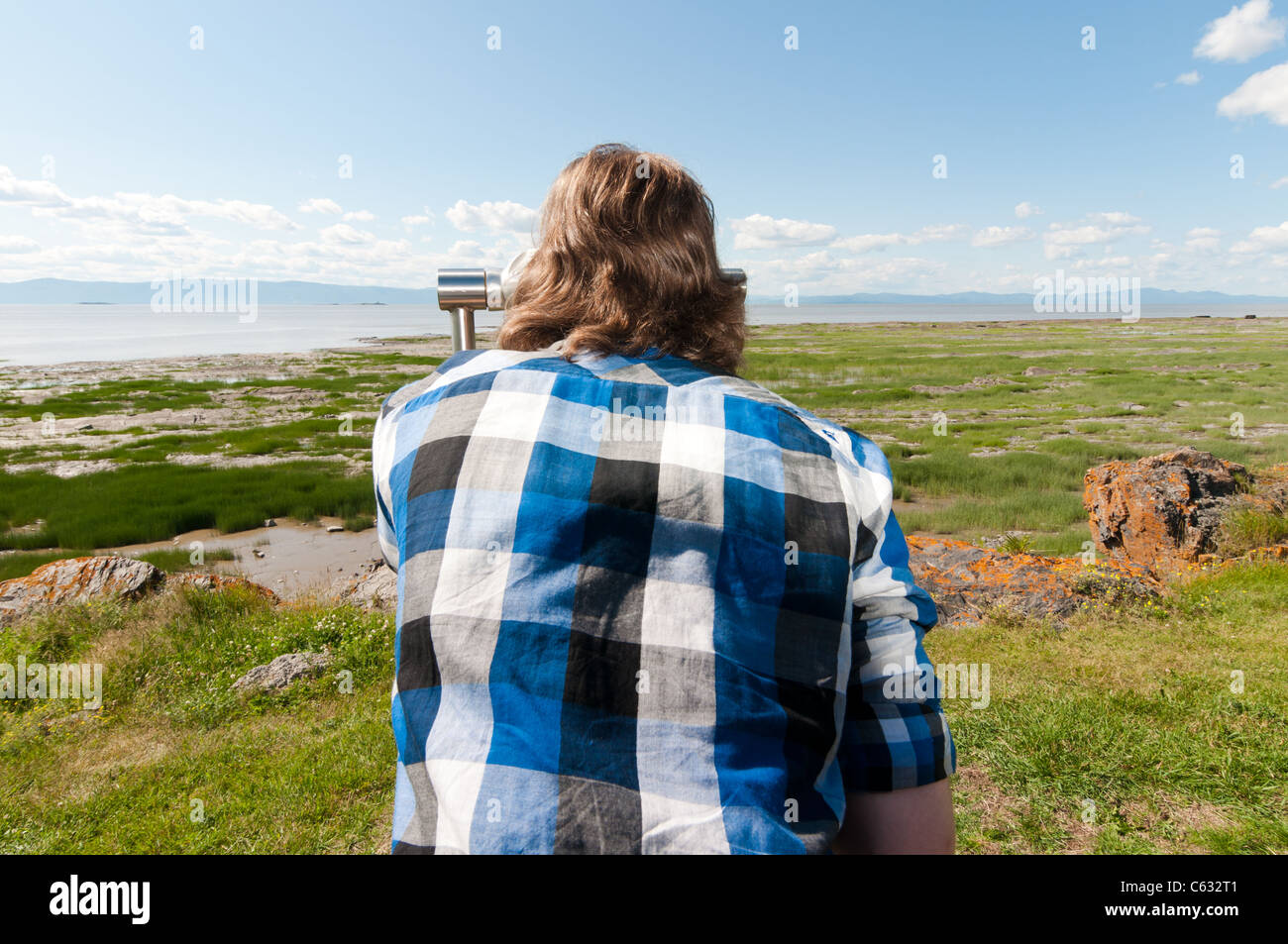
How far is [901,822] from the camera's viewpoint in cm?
121

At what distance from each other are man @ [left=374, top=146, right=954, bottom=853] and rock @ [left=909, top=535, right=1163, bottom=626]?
228 inches

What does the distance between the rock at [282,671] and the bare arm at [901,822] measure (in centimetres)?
533

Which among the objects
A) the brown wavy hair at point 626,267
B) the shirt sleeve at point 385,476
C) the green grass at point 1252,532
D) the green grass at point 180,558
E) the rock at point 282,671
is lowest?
the green grass at point 180,558

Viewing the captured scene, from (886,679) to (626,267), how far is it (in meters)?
0.89

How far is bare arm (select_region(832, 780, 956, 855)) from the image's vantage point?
1.20 metres

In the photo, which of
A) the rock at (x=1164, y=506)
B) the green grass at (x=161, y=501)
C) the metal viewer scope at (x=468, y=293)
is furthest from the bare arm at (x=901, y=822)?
the green grass at (x=161, y=501)

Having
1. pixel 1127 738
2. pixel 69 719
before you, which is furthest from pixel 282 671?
pixel 1127 738

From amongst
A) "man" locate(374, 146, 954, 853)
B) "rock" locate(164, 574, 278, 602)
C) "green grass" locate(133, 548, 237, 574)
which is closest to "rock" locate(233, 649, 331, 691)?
"rock" locate(164, 574, 278, 602)

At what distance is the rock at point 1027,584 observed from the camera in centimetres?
632

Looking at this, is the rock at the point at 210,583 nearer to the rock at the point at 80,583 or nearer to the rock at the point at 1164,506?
the rock at the point at 80,583

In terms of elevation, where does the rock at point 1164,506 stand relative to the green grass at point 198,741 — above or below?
above
